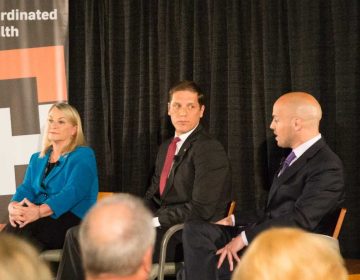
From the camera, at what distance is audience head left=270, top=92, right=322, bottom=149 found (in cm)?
345

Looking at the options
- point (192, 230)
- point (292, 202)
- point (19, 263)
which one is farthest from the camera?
point (292, 202)

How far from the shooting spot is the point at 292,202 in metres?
3.35

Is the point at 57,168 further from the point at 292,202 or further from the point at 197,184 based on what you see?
the point at 292,202

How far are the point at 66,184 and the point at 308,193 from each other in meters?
1.61

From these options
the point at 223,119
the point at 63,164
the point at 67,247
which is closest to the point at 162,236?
the point at 67,247

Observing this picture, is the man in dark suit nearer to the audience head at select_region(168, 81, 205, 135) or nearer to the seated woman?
the audience head at select_region(168, 81, 205, 135)

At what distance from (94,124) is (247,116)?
1.27m

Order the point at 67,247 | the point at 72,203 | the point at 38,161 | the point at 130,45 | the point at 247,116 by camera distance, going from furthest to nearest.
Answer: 1. the point at 130,45
2. the point at 247,116
3. the point at 38,161
4. the point at 72,203
5. the point at 67,247

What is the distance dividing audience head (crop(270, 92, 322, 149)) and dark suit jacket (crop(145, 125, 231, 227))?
0.43m

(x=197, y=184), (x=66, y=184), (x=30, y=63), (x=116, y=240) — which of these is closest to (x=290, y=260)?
(x=116, y=240)

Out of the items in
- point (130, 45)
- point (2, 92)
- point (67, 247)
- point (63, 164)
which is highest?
point (130, 45)

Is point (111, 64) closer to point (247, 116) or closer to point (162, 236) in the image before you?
point (247, 116)

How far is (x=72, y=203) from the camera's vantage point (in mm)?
4008

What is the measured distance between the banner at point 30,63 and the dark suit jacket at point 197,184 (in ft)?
5.09
